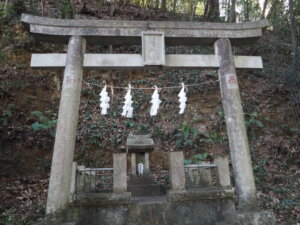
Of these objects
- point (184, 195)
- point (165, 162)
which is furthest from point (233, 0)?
point (184, 195)

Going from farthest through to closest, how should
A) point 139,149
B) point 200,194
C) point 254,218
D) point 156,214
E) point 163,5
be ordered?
point 163,5, point 139,149, point 200,194, point 156,214, point 254,218

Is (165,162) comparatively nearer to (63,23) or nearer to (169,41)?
(169,41)

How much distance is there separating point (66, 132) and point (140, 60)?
7.02 ft

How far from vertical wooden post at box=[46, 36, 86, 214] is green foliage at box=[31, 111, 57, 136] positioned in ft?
17.7

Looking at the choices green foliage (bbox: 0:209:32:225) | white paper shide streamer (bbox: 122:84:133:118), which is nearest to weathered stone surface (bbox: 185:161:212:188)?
white paper shide streamer (bbox: 122:84:133:118)

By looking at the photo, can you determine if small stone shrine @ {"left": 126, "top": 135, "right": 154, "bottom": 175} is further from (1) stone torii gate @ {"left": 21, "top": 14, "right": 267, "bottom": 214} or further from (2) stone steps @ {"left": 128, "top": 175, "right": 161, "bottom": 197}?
(1) stone torii gate @ {"left": 21, "top": 14, "right": 267, "bottom": 214}

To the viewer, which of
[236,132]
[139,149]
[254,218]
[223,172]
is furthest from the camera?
[139,149]

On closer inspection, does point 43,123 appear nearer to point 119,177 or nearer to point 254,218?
point 119,177

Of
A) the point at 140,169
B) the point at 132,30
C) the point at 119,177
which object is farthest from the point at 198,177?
the point at 132,30

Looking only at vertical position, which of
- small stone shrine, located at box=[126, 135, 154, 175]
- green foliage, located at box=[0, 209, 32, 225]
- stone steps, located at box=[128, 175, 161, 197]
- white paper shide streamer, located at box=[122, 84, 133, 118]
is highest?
white paper shide streamer, located at box=[122, 84, 133, 118]

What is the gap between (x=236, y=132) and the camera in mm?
4996

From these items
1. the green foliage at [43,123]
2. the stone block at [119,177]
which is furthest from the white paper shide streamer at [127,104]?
the green foliage at [43,123]

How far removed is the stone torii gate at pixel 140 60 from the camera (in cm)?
465

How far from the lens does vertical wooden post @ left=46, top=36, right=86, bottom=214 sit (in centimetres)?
435
